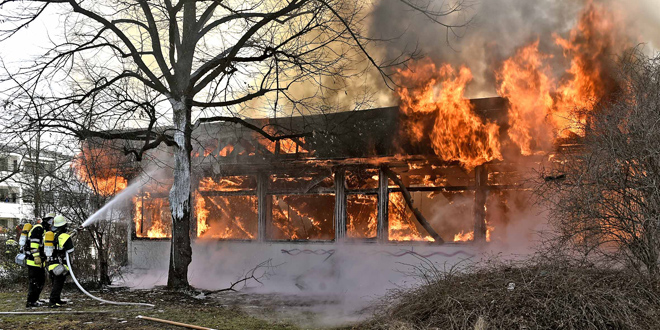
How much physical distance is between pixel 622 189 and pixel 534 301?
2.62 m

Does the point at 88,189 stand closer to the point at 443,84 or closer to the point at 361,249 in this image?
the point at 361,249

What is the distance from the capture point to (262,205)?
1538 centimetres

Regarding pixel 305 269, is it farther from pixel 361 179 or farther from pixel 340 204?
pixel 361 179

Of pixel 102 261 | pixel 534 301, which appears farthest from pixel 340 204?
pixel 534 301

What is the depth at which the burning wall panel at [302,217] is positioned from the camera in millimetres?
Result: 15469

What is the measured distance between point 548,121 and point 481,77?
237 centimetres

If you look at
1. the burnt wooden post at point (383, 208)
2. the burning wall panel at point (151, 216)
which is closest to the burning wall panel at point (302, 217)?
the burnt wooden post at point (383, 208)

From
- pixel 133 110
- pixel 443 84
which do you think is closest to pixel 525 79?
pixel 443 84

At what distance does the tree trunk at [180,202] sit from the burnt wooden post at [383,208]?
4947 mm

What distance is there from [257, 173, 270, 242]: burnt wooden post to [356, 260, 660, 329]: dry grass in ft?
26.9

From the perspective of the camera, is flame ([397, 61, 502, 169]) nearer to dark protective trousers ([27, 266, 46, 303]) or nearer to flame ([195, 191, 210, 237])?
flame ([195, 191, 210, 237])

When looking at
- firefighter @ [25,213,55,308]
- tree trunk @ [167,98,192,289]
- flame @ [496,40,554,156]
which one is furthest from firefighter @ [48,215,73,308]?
flame @ [496,40,554,156]

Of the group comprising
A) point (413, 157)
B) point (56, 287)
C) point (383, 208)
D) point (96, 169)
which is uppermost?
point (413, 157)

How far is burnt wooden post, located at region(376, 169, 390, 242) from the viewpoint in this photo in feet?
44.5
